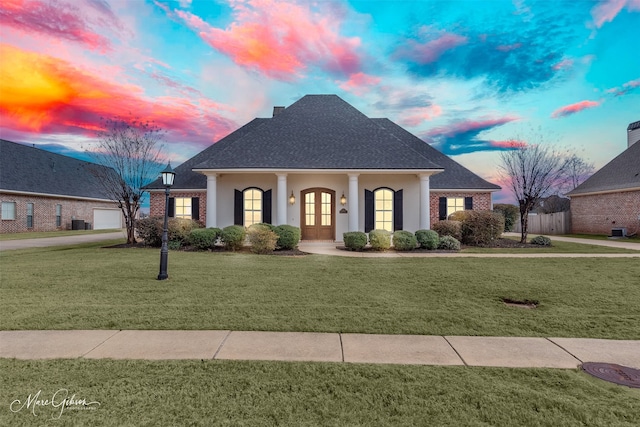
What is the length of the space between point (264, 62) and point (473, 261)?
13.5 m

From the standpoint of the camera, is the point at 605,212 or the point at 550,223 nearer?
the point at 605,212

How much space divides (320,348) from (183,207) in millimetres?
15644

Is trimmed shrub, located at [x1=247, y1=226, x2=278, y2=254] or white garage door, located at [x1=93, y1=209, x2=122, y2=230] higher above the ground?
white garage door, located at [x1=93, y1=209, x2=122, y2=230]

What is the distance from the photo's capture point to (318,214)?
15969 mm

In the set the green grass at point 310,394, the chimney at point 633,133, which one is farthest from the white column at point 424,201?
the chimney at point 633,133

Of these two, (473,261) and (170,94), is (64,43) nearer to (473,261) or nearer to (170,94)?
(170,94)

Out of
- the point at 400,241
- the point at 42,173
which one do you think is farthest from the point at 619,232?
the point at 42,173

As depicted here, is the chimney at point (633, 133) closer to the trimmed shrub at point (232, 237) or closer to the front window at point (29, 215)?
the trimmed shrub at point (232, 237)

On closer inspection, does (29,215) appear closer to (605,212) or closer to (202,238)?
(202,238)

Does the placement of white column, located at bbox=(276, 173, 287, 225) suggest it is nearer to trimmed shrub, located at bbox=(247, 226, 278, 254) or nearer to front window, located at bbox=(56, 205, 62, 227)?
trimmed shrub, located at bbox=(247, 226, 278, 254)

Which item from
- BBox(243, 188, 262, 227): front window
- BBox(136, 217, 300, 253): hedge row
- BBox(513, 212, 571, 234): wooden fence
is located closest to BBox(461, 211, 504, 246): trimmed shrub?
BBox(136, 217, 300, 253): hedge row

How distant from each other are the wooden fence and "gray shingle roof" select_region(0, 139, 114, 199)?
116 ft
